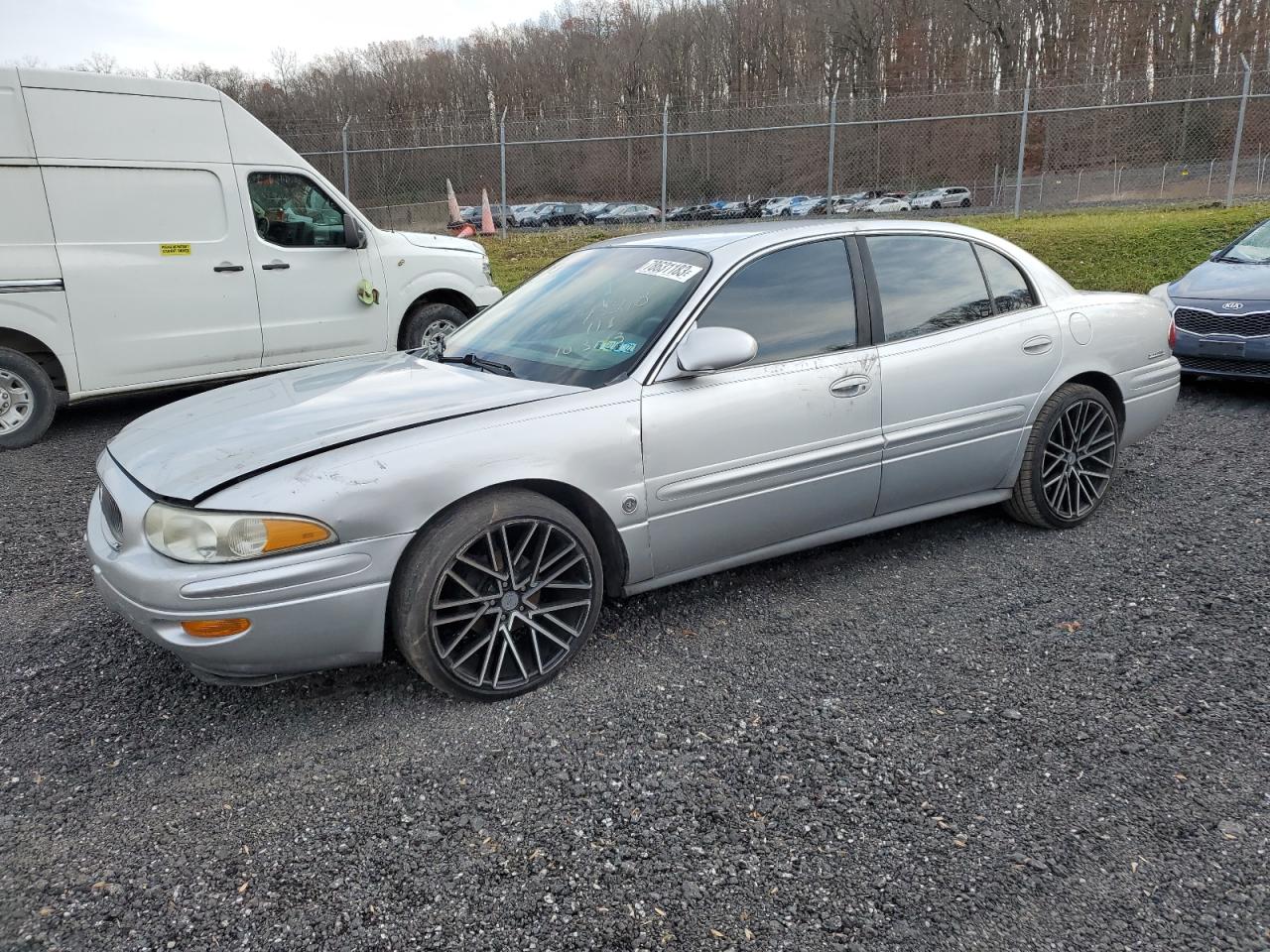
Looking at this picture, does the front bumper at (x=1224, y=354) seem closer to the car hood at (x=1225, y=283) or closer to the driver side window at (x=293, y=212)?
the car hood at (x=1225, y=283)

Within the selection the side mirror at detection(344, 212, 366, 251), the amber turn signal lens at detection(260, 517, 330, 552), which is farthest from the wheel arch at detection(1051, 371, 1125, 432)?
the side mirror at detection(344, 212, 366, 251)

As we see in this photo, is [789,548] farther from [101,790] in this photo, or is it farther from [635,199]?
[635,199]

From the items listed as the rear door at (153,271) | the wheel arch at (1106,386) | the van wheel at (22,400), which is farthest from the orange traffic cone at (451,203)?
the wheel arch at (1106,386)

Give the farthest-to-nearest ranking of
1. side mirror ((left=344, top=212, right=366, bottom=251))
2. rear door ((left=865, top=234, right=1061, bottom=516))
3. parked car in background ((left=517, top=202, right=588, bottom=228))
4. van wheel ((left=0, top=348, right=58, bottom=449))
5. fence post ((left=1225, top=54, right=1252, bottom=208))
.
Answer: parked car in background ((left=517, top=202, right=588, bottom=228))
fence post ((left=1225, top=54, right=1252, bottom=208))
side mirror ((left=344, top=212, right=366, bottom=251))
van wheel ((left=0, top=348, right=58, bottom=449))
rear door ((left=865, top=234, right=1061, bottom=516))

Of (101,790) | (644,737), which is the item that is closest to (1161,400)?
(644,737)

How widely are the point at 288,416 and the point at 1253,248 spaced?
795 centimetres

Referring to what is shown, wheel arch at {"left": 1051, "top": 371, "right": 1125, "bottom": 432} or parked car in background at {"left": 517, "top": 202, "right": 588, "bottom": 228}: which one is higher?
parked car in background at {"left": 517, "top": 202, "right": 588, "bottom": 228}

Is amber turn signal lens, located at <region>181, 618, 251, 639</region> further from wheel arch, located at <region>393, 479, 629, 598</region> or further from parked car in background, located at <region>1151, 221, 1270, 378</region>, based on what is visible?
parked car in background, located at <region>1151, 221, 1270, 378</region>

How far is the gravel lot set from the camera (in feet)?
6.88

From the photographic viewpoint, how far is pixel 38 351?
667 cm

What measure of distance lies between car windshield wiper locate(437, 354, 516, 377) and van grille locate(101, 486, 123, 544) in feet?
4.44

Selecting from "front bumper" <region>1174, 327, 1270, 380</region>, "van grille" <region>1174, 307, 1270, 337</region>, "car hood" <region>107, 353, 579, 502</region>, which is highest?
"car hood" <region>107, 353, 579, 502</region>

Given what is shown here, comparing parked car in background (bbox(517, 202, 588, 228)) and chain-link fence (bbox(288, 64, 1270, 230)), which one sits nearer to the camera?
chain-link fence (bbox(288, 64, 1270, 230))

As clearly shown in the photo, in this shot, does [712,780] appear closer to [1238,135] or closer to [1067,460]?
[1067,460]
